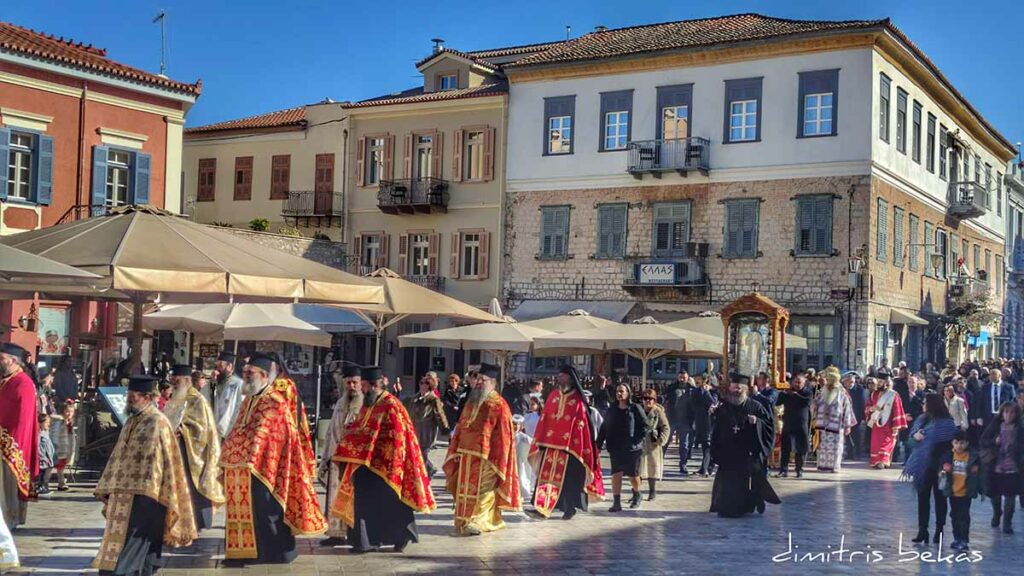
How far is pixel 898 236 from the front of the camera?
3359 cm

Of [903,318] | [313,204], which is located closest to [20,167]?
[313,204]

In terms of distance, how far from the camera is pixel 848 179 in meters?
31.3

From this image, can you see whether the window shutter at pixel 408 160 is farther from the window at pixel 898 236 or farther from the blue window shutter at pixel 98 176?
the window at pixel 898 236

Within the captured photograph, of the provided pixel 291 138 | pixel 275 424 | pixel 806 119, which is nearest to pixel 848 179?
pixel 806 119

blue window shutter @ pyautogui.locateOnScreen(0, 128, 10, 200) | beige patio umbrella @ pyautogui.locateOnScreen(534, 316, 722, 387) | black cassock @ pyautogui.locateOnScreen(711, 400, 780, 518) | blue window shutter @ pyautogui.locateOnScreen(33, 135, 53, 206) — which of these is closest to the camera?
black cassock @ pyautogui.locateOnScreen(711, 400, 780, 518)

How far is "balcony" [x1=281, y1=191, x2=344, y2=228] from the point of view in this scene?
1537 inches

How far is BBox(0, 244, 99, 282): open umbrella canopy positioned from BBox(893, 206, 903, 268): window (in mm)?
25303

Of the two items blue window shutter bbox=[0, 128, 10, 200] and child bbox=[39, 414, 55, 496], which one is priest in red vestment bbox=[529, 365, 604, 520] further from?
blue window shutter bbox=[0, 128, 10, 200]

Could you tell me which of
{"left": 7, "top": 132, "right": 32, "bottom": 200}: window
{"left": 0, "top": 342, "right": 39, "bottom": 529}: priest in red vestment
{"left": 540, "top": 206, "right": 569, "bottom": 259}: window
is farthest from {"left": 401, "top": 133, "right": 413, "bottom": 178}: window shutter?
{"left": 0, "top": 342, "right": 39, "bottom": 529}: priest in red vestment

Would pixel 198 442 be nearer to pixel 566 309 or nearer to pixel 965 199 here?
pixel 566 309

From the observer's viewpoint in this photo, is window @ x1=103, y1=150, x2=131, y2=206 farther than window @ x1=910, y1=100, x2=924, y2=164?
No

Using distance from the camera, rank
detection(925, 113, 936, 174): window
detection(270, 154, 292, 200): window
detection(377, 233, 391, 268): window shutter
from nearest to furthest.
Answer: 1. detection(925, 113, 936, 174): window
2. detection(377, 233, 391, 268): window shutter
3. detection(270, 154, 292, 200): window

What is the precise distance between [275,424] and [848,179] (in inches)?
932

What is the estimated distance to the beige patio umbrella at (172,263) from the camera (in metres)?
12.4
